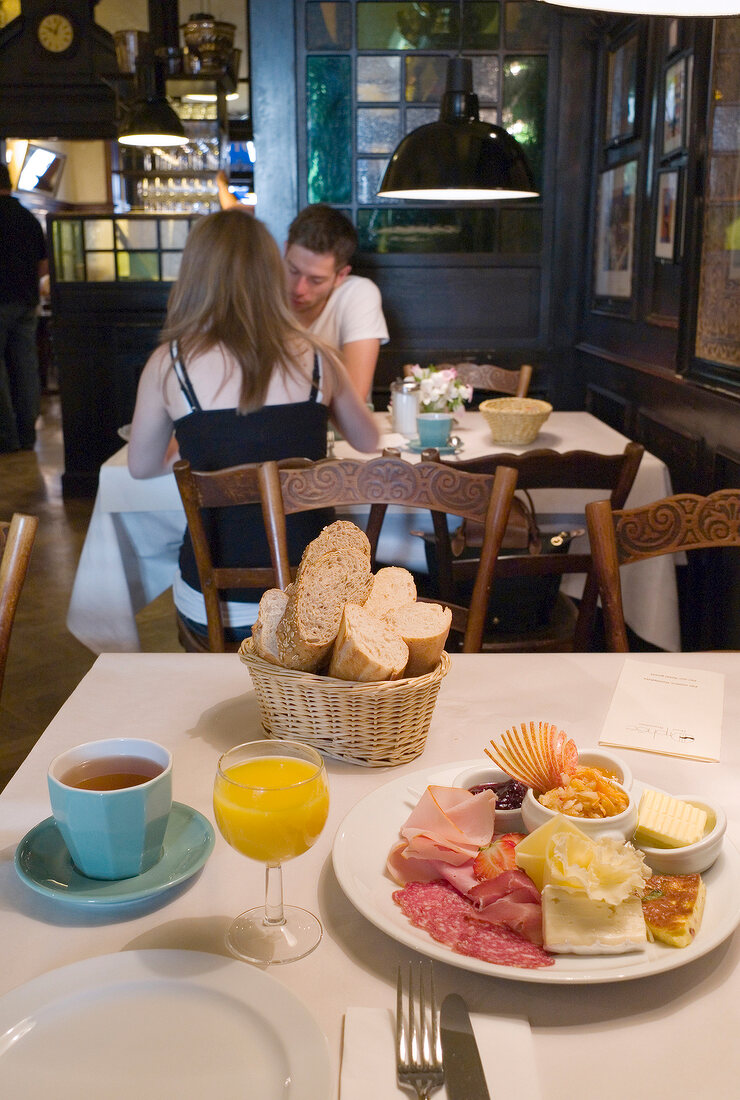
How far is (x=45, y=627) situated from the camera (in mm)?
3898

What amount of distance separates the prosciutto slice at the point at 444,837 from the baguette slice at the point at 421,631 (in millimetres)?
176

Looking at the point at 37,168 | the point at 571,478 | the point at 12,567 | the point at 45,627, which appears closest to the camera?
the point at 12,567

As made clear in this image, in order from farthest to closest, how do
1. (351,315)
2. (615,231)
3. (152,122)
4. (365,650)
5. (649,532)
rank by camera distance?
(152,122), (615,231), (351,315), (649,532), (365,650)

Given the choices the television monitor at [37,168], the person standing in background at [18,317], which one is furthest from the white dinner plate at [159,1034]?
the television monitor at [37,168]

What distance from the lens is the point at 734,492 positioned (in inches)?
65.6

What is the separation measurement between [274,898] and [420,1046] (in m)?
0.18

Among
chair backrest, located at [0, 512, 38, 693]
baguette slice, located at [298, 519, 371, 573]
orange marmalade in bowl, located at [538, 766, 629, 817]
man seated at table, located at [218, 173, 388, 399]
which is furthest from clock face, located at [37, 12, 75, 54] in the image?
orange marmalade in bowl, located at [538, 766, 629, 817]

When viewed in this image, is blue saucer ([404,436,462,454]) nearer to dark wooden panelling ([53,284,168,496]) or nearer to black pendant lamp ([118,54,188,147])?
dark wooden panelling ([53,284,168,496])

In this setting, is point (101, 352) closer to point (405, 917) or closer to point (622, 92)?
point (622, 92)

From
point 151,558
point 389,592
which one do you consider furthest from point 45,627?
point 389,592

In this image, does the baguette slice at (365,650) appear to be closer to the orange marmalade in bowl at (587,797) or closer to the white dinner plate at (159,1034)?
the orange marmalade in bowl at (587,797)

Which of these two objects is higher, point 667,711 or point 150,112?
point 150,112

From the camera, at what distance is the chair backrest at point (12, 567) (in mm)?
1414

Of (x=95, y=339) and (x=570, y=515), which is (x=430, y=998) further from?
(x=95, y=339)
